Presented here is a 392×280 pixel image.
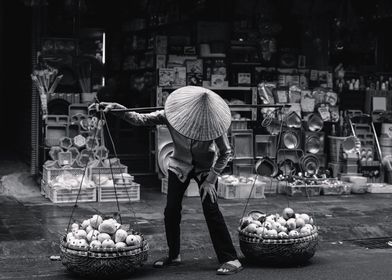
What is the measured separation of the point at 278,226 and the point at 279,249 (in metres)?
0.29

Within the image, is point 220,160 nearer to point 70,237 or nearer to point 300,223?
point 300,223

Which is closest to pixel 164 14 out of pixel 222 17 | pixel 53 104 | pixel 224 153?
pixel 222 17

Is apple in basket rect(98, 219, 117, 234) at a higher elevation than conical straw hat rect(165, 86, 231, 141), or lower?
lower

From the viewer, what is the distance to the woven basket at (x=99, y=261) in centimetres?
659

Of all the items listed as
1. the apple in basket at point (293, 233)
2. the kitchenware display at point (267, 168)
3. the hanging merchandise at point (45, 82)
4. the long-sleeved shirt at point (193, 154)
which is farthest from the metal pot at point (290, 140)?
the long-sleeved shirt at point (193, 154)

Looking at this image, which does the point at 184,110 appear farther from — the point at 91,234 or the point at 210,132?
the point at 91,234

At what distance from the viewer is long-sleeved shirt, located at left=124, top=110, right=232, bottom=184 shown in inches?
282

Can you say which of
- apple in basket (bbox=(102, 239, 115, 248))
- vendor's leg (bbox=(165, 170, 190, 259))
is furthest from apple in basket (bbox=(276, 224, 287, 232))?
apple in basket (bbox=(102, 239, 115, 248))

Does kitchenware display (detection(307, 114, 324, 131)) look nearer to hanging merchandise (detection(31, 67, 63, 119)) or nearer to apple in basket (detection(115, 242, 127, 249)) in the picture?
hanging merchandise (detection(31, 67, 63, 119))

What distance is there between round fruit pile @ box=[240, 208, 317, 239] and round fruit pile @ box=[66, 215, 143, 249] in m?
1.18

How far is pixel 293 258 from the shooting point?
7.27 m

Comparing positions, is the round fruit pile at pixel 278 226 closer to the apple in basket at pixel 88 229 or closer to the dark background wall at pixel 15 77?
the apple in basket at pixel 88 229

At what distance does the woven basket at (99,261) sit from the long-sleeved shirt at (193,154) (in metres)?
0.98

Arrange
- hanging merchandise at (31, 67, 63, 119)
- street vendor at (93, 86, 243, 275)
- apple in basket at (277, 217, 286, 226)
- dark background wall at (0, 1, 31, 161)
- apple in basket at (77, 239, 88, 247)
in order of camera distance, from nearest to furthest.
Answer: apple in basket at (77, 239, 88, 247) → street vendor at (93, 86, 243, 275) → apple in basket at (277, 217, 286, 226) → hanging merchandise at (31, 67, 63, 119) → dark background wall at (0, 1, 31, 161)
